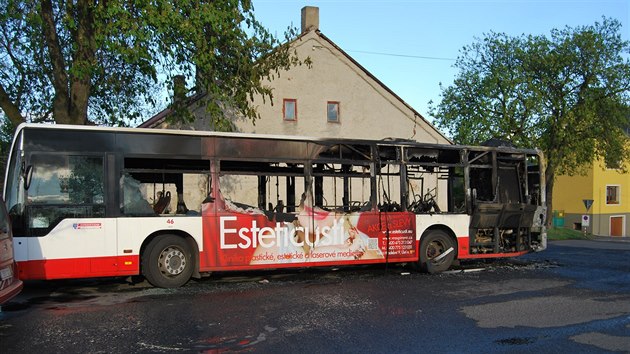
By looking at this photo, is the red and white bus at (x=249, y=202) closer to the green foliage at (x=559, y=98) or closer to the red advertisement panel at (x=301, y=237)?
the red advertisement panel at (x=301, y=237)

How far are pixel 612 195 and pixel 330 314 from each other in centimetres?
5160

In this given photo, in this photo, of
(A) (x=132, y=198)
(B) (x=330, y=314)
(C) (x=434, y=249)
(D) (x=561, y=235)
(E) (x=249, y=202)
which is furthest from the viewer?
(D) (x=561, y=235)

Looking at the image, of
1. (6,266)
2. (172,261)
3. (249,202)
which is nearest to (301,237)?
(249,202)

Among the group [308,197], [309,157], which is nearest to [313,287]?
[308,197]

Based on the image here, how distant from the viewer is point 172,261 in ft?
31.3

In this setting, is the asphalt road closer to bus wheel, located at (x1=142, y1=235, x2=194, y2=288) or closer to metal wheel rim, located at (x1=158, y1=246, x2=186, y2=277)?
bus wheel, located at (x1=142, y1=235, x2=194, y2=288)

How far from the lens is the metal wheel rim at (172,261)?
9492 millimetres

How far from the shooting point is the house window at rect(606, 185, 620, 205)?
166ft

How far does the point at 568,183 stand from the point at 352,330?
164ft

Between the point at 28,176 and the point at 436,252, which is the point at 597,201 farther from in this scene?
the point at 28,176

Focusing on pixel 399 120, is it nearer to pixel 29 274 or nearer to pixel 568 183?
pixel 29 274

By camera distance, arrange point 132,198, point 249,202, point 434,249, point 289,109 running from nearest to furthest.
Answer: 1. point 132,198
2. point 249,202
3. point 434,249
4. point 289,109

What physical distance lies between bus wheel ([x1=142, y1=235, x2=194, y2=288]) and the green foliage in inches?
1034

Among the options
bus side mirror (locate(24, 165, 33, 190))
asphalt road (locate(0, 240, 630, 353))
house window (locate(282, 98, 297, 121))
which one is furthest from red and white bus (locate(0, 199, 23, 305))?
house window (locate(282, 98, 297, 121))
